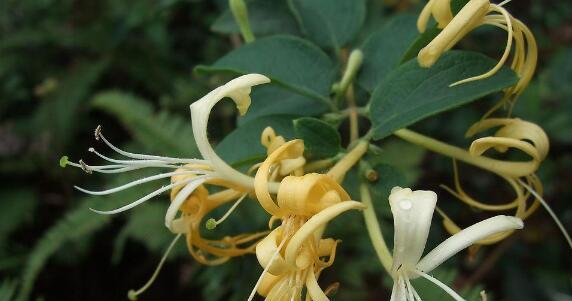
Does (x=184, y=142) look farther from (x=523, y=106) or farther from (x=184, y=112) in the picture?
(x=523, y=106)

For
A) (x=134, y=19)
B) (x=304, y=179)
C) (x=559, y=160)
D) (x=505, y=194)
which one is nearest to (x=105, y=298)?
(x=134, y=19)

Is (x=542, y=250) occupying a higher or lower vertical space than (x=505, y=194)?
lower

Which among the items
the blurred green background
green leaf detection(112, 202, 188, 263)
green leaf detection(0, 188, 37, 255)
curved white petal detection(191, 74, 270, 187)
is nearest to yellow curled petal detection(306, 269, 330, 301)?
curved white petal detection(191, 74, 270, 187)

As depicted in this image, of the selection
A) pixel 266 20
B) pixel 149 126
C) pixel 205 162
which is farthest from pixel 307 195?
pixel 149 126

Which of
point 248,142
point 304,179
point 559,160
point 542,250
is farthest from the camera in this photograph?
point 542,250

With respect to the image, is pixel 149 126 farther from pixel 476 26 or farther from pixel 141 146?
pixel 476 26

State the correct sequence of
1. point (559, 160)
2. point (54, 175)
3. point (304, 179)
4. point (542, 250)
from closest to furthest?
point (304, 179), point (559, 160), point (542, 250), point (54, 175)
